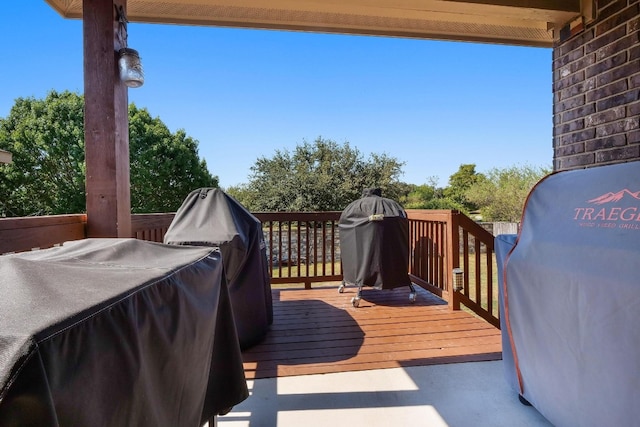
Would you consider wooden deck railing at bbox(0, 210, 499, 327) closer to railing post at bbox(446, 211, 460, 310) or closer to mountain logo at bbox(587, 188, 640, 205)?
railing post at bbox(446, 211, 460, 310)

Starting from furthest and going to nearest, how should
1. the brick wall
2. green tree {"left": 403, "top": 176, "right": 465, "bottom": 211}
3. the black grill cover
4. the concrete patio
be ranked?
green tree {"left": 403, "top": 176, "right": 465, "bottom": 211}, the black grill cover, the brick wall, the concrete patio

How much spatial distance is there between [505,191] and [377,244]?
11.9 m

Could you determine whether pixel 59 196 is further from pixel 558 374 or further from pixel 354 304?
pixel 558 374

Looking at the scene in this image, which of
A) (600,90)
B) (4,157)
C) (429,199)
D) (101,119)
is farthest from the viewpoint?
(429,199)

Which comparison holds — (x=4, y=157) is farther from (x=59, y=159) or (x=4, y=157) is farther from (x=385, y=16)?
(x=59, y=159)

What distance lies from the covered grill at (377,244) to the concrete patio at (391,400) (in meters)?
1.48

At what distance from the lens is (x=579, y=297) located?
1.44m

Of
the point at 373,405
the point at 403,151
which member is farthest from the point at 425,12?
the point at 403,151

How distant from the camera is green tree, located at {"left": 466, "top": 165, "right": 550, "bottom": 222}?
1321 centimetres

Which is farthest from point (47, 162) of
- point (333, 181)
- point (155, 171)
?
point (333, 181)

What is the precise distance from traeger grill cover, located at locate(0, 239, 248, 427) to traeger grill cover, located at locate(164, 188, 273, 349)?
1.17 metres

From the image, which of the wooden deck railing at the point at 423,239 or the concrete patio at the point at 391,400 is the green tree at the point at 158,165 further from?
the concrete patio at the point at 391,400

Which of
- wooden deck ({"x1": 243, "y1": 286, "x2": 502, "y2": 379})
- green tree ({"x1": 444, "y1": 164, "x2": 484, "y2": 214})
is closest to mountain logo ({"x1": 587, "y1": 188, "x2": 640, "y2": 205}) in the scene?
wooden deck ({"x1": 243, "y1": 286, "x2": 502, "y2": 379})

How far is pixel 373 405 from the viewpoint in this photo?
208 centimetres
